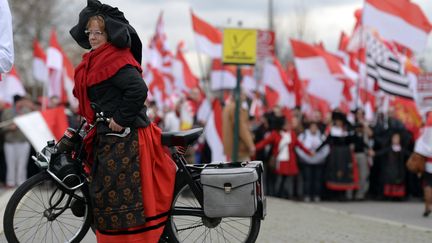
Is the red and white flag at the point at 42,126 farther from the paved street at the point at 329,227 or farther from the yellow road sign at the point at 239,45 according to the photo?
the yellow road sign at the point at 239,45

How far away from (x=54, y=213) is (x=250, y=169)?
61.7 inches

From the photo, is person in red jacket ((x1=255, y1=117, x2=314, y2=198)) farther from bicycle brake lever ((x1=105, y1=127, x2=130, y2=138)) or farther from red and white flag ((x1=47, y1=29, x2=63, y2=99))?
bicycle brake lever ((x1=105, y1=127, x2=130, y2=138))

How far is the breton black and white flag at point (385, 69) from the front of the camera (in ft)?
50.6

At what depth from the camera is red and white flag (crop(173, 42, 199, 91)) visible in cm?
2262

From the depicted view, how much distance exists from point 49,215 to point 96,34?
1.47m

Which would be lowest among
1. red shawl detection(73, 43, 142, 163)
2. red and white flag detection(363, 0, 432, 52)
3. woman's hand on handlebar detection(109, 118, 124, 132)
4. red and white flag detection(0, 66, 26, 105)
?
woman's hand on handlebar detection(109, 118, 124, 132)

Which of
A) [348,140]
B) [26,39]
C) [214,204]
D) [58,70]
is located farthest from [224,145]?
[26,39]

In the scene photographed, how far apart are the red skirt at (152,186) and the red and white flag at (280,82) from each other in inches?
576

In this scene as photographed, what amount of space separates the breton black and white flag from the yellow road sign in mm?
4315

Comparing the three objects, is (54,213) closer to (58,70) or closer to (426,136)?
(426,136)

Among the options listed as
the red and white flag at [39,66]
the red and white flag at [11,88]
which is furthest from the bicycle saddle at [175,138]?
the red and white flag at [39,66]

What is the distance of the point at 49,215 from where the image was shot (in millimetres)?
5961

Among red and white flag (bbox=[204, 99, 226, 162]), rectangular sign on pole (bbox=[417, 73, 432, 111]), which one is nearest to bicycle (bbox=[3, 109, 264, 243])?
red and white flag (bbox=[204, 99, 226, 162])

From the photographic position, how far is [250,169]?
591 cm
